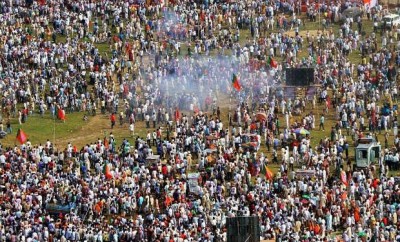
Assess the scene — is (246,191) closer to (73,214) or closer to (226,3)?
(73,214)

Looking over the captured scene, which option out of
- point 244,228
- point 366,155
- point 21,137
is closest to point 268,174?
point 366,155

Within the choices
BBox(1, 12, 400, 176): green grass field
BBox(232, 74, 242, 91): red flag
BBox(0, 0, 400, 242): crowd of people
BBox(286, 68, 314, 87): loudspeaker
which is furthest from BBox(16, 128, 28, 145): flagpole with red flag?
BBox(286, 68, 314, 87): loudspeaker

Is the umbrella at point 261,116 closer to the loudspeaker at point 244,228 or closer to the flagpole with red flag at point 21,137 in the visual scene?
the flagpole with red flag at point 21,137

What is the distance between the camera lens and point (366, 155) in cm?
9125

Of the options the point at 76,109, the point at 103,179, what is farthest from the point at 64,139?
the point at 103,179

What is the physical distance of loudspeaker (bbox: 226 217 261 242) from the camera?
7725 centimetres

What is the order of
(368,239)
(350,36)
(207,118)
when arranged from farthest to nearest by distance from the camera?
(350,36)
(207,118)
(368,239)

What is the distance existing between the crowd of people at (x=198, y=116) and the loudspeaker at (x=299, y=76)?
30.5 inches

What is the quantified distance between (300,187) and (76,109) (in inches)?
819

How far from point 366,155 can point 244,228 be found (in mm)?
15749

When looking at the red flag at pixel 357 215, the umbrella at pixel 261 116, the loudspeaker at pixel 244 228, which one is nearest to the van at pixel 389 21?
the umbrella at pixel 261 116

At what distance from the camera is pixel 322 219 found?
3290 inches

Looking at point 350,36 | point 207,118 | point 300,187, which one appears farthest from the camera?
point 350,36

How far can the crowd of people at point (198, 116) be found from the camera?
3334 inches
